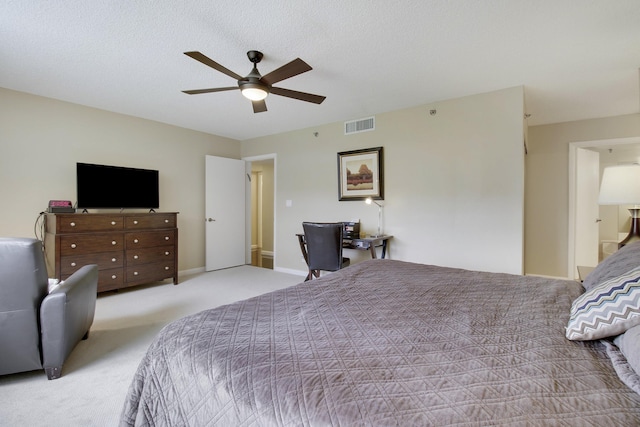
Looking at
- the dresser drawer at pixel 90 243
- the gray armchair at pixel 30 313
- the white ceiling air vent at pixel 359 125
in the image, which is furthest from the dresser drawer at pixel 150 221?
the white ceiling air vent at pixel 359 125

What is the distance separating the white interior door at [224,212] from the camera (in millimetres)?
5066

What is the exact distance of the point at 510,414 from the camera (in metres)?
0.64

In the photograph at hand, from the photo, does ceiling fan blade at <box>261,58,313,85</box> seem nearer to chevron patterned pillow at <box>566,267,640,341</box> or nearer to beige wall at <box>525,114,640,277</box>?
chevron patterned pillow at <box>566,267,640,341</box>

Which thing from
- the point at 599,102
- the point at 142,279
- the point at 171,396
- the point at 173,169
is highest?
the point at 599,102

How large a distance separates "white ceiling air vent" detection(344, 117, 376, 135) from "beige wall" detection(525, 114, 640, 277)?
252cm

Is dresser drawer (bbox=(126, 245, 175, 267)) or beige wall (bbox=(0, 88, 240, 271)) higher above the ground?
beige wall (bbox=(0, 88, 240, 271))

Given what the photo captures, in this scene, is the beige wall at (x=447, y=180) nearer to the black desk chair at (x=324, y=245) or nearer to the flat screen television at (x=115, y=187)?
the black desk chair at (x=324, y=245)

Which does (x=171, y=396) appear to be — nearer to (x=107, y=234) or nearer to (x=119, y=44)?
(x=119, y=44)

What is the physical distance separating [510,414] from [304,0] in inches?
88.4

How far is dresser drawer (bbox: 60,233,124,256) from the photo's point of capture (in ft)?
10.5

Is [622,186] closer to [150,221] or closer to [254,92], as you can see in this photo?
[254,92]

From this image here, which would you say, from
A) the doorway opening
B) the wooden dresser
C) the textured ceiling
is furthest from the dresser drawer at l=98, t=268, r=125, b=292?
the doorway opening

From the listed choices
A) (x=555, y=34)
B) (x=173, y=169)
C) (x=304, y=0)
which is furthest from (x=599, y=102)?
(x=173, y=169)

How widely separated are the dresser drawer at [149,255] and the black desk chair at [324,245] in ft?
6.68
